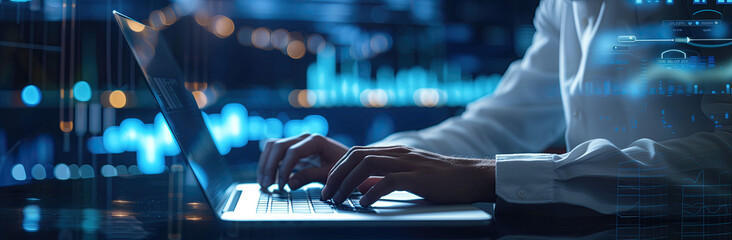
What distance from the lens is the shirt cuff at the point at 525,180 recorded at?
0.64m

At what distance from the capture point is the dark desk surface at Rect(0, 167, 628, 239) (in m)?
0.53

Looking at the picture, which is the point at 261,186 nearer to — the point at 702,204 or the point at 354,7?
the point at 702,204

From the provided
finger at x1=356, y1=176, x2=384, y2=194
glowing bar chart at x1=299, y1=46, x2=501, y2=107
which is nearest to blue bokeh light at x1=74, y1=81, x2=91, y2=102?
finger at x1=356, y1=176, x2=384, y2=194

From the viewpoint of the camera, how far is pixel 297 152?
0.88 metres

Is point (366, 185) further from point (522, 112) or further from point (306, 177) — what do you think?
point (522, 112)

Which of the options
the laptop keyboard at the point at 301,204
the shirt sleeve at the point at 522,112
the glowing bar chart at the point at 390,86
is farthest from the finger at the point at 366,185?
the glowing bar chart at the point at 390,86

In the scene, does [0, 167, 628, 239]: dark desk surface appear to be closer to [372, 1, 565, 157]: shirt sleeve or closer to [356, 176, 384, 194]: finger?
[356, 176, 384, 194]: finger

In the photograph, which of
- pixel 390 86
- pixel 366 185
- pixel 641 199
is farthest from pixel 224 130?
pixel 641 199

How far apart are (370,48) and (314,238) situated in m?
2.51

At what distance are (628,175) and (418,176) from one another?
243mm

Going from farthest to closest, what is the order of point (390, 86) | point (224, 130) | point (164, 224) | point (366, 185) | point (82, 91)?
1. point (390, 86)
2. point (224, 130)
3. point (82, 91)
4. point (366, 185)
5. point (164, 224)


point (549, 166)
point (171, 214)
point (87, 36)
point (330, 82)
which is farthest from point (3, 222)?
point (330, 82)

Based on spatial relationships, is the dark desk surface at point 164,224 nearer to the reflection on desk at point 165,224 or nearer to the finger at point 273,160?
the reflection on desk at point 165,224

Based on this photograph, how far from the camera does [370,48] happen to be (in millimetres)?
2977
